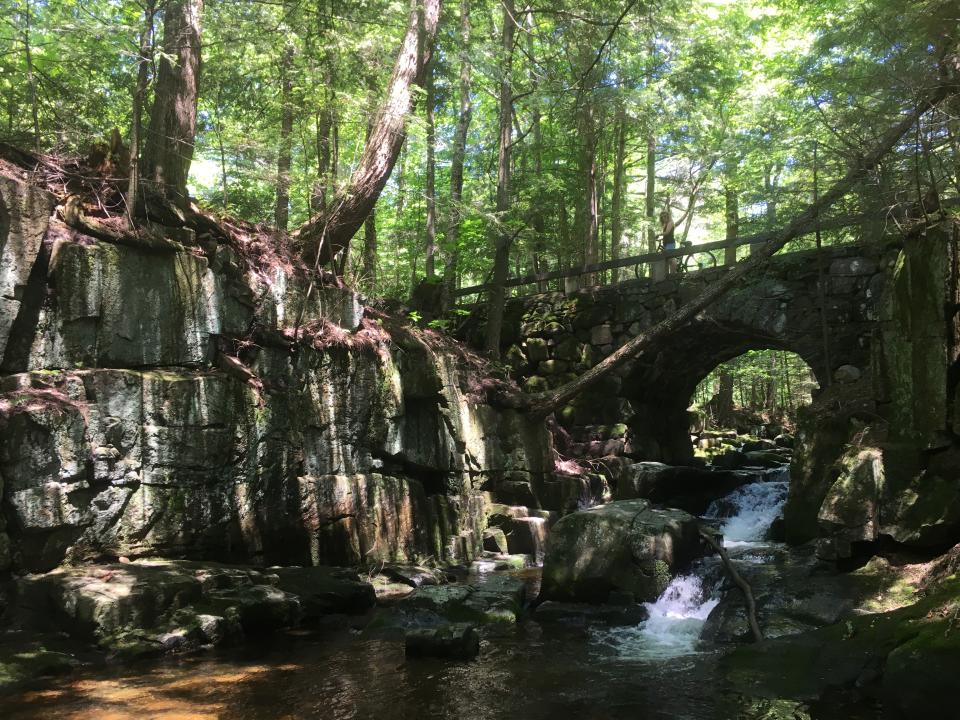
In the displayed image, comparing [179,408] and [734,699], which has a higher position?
[179,408]

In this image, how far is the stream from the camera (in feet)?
14.0

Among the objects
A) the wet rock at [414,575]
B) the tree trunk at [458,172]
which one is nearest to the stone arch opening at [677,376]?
the tree trunk at [458,172]

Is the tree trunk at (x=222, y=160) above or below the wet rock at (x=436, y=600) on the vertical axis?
above

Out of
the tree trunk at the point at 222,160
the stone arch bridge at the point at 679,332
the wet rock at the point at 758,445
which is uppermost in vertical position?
the tree trunk at the point at 222,160

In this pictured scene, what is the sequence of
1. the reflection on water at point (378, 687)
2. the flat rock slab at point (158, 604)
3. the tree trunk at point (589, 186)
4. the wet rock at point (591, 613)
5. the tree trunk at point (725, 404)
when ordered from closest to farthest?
the reflection on water at point (378, 687) → the flat rock slab at point (158, 604) → the wet rock at point (591, 613) → the tree trunk at point (589, 186) → the tree trunk at point (725, 404)

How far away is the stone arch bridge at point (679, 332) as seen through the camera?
11.7 meters

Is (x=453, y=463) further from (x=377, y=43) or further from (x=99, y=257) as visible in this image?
(x=377, y=43)

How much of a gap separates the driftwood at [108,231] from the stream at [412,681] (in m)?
4.15

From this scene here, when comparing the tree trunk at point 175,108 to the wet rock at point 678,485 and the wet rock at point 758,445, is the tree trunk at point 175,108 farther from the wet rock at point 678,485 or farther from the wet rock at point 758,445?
the wet rock at point 758,445

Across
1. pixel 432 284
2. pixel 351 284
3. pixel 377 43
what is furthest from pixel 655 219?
pixel 351 284

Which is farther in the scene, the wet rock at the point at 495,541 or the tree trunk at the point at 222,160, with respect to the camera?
the wet rock at the point at 495,541

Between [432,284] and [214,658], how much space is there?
9.55 meters

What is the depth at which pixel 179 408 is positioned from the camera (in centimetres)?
688

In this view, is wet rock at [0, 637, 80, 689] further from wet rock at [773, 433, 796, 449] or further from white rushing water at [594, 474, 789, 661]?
wet rock at [773, 433, 796, 449]
